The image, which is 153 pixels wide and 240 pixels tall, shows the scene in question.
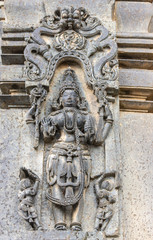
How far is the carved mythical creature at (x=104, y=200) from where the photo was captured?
14.3 feet

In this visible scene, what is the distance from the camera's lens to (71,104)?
4.86 m

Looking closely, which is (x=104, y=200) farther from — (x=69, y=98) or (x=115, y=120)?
(x=69, y=98)

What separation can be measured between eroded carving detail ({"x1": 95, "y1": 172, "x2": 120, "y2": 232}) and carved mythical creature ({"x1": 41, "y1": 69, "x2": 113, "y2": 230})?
0.47 feet

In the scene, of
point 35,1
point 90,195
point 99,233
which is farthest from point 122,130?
point 35,1

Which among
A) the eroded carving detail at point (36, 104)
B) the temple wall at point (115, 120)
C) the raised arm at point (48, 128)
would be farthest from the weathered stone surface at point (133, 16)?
the raised arm at point (48, 128)

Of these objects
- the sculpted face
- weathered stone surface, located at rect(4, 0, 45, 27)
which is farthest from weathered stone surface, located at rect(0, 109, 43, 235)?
weathered stone surface, located at rect(4, 0, 45, 27)

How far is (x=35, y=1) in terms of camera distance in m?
5.78

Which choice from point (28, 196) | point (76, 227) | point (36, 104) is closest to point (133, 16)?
point (36, 104)

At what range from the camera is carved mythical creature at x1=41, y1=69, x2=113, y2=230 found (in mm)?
4352

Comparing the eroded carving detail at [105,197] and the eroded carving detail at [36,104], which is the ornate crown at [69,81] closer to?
the eroded carving detail at [36,104]

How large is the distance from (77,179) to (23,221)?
65 cm

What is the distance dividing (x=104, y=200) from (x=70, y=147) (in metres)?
0.62

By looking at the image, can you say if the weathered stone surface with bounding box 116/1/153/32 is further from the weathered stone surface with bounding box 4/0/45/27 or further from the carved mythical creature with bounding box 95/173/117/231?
the carved mythical creature with bounding box 95/173/117/231

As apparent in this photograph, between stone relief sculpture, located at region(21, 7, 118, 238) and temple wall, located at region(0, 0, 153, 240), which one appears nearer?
stone relief sculpture, located at region(21, 7, 118, 238)
